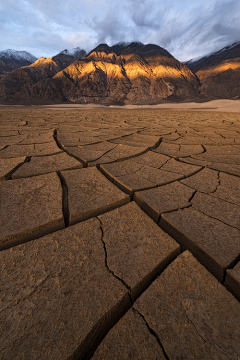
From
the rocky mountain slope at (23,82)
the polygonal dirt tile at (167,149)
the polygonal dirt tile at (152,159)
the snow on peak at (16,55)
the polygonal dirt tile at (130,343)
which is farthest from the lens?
the snow on peak at (16,55)

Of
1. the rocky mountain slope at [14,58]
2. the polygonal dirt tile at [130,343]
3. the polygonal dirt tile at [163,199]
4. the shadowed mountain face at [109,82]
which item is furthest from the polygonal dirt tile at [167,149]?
the rocky mountain slope at [14,58]

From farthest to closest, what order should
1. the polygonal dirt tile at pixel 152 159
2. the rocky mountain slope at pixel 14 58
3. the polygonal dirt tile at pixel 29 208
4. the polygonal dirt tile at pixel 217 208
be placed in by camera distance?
the rocky mountain slope at pixel 14 58, the polygonal dirt tile at pixel 152 159, the polygonal dirt tile at pixel 217 208, the polygonal dirt tile at pixel 29 208

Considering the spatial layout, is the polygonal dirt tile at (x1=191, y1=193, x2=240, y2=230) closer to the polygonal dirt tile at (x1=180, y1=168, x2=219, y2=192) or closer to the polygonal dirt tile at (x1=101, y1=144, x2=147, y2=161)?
the polygonal dirt tile at (x1=180, y1=168, x2=219, y2=192)

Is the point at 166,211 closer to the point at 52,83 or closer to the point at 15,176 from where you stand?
the point at 15,176

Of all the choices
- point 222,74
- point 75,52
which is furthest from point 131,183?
point 75,52

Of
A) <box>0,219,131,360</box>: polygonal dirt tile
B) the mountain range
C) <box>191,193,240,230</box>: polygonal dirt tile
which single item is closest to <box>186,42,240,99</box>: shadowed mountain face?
the mountain range

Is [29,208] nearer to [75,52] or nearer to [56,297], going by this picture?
[56,297]

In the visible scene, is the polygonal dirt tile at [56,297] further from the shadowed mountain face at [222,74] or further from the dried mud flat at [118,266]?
the shadowed mountain face at [222,74]
